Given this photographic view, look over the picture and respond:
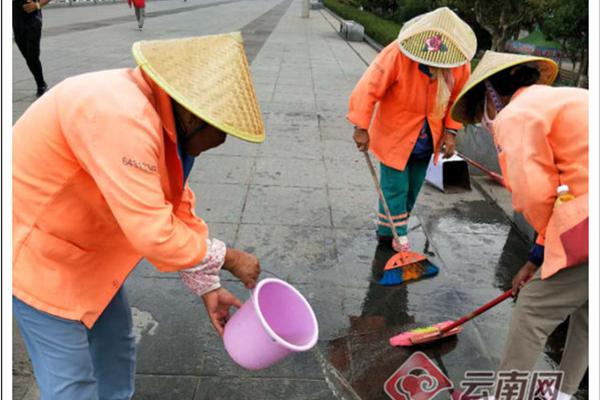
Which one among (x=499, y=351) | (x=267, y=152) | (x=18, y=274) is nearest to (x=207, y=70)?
(x=18, y=274)

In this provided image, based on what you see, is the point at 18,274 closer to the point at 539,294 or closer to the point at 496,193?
the point at 539,294

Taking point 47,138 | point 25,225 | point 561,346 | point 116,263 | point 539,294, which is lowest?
point 561,346

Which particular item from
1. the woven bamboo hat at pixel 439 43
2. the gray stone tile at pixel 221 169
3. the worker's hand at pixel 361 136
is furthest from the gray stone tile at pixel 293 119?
the woven bamboo hat at pixel 439 43

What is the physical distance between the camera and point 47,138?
4.38ft

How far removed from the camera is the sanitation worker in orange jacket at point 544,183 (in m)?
1.71

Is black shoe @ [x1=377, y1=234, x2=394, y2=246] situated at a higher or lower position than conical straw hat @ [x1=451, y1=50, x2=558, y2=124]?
lower

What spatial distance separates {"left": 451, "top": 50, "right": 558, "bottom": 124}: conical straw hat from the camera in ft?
6.53

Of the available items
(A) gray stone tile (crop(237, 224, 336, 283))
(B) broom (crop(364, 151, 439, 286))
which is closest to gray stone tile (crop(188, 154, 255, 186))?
(A) gray stone tile (crop(237, 224, 336, 283))

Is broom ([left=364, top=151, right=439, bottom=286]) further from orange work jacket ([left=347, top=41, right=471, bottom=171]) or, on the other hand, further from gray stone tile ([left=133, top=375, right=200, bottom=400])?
gray stone tile ([left=133, top=375, right=200, bottom=400])

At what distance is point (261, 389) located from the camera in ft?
7.65

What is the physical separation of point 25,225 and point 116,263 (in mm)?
318

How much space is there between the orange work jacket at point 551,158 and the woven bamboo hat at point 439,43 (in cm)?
120

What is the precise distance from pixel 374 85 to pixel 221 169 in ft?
6.94

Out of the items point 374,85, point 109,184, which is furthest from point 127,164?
point 374,85
